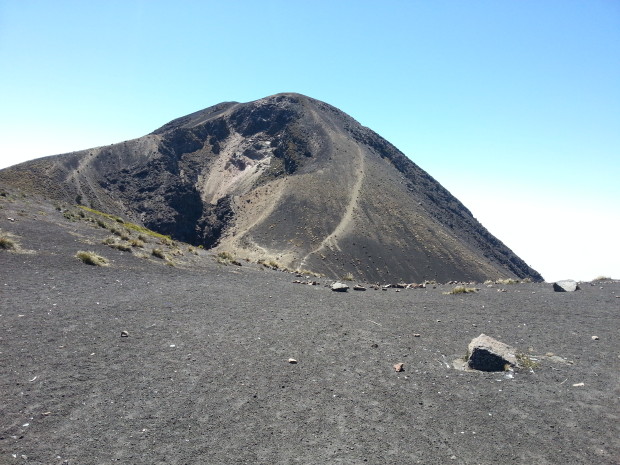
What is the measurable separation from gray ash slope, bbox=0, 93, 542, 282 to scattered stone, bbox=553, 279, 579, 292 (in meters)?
34.6

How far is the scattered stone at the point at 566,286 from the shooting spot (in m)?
18.5

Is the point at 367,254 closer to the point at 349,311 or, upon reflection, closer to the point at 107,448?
the point at 349,311

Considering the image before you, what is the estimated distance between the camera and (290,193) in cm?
7388

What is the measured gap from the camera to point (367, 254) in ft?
202

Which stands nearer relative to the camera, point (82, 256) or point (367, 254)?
point (82, 256)

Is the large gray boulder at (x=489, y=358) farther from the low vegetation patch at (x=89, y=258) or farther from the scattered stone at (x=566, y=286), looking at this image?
the low vegetation patch at (x=89, y=258)

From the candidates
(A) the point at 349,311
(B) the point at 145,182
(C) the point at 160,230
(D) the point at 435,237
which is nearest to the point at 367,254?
(D) the point at 435,237

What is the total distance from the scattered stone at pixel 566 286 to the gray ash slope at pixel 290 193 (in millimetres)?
34642

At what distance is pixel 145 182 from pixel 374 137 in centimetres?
6181

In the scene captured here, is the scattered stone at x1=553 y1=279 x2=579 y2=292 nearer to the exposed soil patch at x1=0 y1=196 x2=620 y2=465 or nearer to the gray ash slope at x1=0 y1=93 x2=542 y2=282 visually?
the exposed soil patch at x1=0 y1=196 x2=620 y2=465

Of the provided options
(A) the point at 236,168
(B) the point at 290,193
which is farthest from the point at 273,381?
(A) the point at 236,168

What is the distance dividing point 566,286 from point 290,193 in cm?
5833

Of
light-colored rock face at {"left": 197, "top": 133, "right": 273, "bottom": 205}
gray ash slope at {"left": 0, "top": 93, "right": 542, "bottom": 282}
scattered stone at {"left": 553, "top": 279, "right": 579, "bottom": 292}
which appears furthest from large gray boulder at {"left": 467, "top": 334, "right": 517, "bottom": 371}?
light-colored rock face at {"left": 197, "top": 133, "right": 273, "bottom": 205}

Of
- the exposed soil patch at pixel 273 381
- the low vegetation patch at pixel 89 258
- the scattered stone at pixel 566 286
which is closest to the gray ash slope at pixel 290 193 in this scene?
the scattered stone at pixel 566 286
